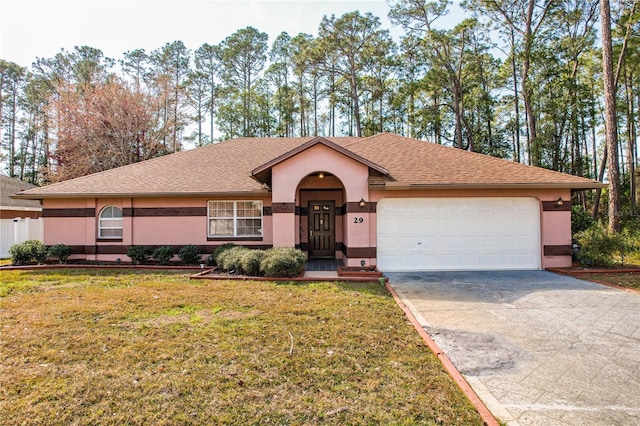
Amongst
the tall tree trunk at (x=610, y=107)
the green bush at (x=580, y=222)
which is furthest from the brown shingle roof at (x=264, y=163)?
the tall tree trunk at (x=610, y=107)

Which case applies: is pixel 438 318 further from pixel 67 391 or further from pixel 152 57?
pixel 152 57

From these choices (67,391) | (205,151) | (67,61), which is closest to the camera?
(67,391)

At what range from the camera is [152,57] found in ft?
103

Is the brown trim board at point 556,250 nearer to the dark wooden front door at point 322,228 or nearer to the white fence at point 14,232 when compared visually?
the dark wooden front door at point 322,228

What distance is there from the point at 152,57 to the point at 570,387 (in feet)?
124

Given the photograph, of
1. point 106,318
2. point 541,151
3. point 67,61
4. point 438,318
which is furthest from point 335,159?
point 67,61

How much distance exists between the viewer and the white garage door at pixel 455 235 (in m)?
10.5

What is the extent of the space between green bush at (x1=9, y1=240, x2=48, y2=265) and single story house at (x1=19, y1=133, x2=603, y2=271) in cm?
68

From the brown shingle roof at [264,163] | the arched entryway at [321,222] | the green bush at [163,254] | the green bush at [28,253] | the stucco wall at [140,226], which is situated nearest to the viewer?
the brown shingle roof at [264,163]

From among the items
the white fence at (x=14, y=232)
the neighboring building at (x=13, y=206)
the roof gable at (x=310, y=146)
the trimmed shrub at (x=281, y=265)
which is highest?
the roof gable at (x=310, y=146)

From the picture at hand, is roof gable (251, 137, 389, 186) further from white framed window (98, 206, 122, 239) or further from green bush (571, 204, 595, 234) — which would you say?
green bush (571, 204, 595, 234)

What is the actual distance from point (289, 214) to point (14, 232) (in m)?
13.8

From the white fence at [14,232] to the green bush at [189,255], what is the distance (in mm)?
8381

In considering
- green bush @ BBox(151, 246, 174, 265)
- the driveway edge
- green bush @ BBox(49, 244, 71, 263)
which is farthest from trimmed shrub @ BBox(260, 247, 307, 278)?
green bush @ BBox(49, 244, 71, 263)
